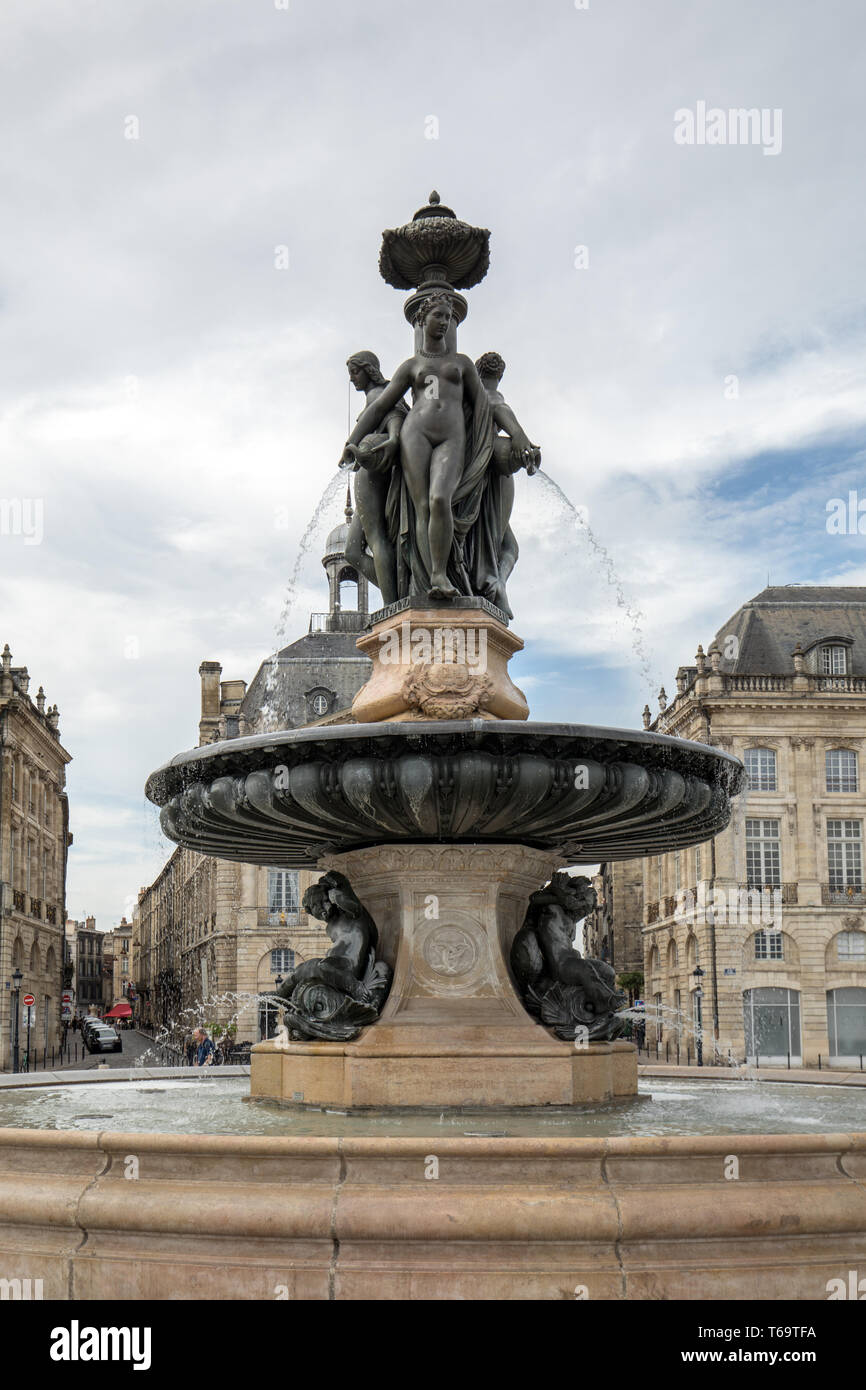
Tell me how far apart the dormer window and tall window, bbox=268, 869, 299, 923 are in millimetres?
21804

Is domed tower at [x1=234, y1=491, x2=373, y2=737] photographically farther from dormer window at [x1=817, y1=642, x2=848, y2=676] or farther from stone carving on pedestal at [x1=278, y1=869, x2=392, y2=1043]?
stone carving on pedestal at [x1=278, y1=869, x2=392, y2=1043]

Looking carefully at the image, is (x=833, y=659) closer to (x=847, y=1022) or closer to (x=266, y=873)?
(x=847, y=1022)

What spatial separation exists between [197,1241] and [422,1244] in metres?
0.83

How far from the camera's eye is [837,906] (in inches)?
1834

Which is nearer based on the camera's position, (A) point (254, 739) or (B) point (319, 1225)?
(B) point (319, 1225)

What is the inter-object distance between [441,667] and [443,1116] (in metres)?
2.77

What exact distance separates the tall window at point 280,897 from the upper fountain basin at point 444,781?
45581 millimetres

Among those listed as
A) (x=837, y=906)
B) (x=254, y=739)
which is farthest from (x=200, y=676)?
(x=254, y=739)

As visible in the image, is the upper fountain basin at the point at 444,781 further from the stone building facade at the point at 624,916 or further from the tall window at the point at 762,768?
the stone building facade at the point at 624,916

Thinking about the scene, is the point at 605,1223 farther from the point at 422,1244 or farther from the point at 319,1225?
the point at 319,1225

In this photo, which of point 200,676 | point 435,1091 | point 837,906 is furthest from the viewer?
point 200,676

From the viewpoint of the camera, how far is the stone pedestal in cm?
834

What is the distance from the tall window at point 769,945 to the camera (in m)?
46.5

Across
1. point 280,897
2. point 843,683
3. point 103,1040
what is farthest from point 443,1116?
point 280,897
